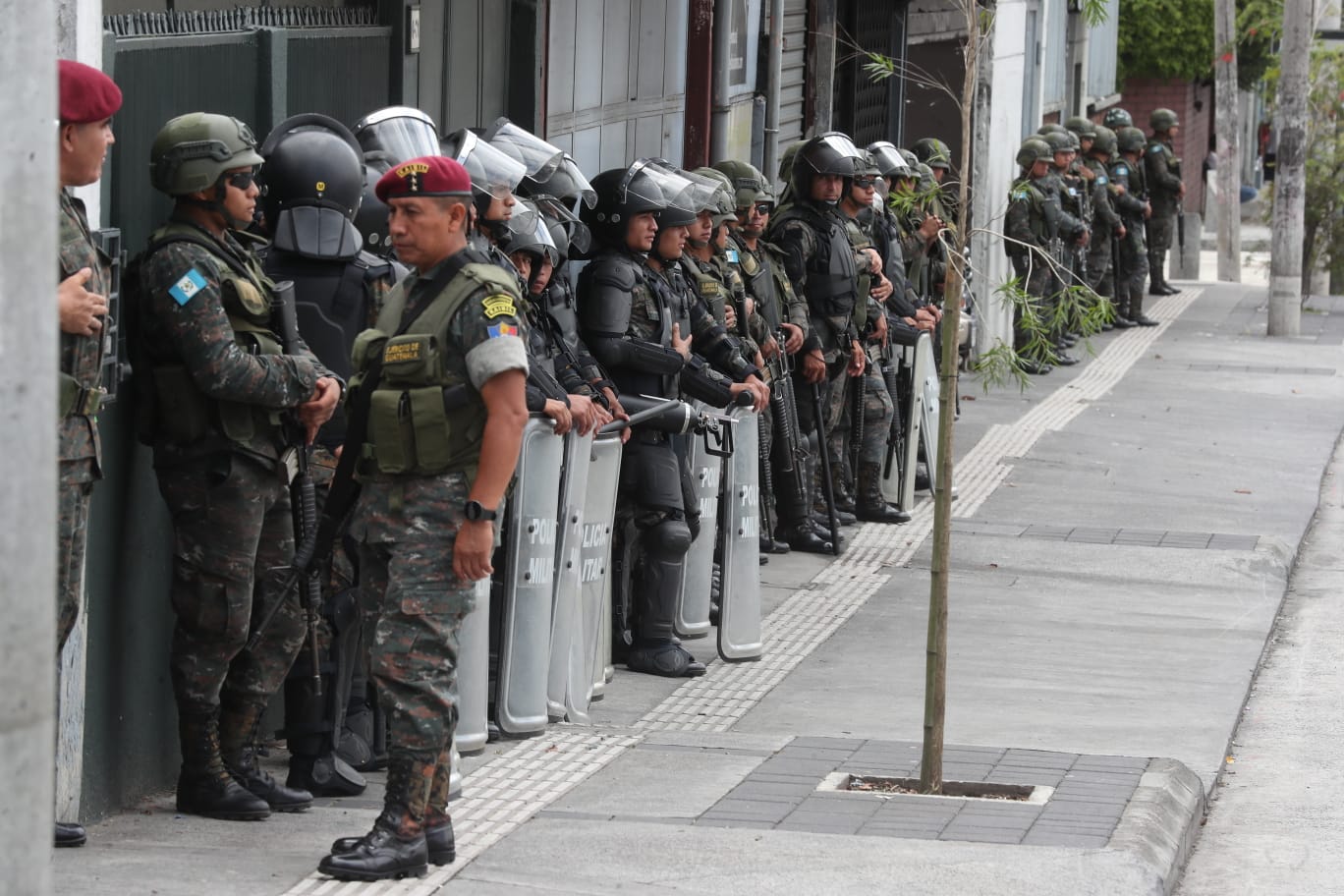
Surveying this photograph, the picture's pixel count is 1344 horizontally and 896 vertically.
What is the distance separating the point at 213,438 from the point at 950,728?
9.89 ft

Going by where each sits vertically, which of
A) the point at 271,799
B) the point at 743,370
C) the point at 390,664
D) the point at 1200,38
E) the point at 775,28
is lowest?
the point at 271,799

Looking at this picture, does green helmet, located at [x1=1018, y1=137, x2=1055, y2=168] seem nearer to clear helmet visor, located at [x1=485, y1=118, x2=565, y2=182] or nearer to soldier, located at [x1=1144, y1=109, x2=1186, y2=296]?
soldier, located at [x1=1144, y1=109, x2=1186, y2=296]

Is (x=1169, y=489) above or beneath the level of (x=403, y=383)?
beneath

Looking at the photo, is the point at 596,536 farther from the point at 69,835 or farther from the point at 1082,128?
the point at 1082,128

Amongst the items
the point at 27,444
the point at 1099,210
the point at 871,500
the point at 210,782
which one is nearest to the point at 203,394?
the point at 210,782

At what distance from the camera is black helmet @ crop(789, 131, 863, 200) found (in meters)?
10.7

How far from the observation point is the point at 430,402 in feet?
17.3

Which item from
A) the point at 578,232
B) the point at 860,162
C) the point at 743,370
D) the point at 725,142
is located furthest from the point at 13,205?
the point at 725,142

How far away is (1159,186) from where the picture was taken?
22.9 metres

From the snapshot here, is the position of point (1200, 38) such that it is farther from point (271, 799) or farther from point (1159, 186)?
point (271, 799)

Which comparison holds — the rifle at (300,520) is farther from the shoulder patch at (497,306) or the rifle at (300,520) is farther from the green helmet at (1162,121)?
the green helmet at (1162,121)

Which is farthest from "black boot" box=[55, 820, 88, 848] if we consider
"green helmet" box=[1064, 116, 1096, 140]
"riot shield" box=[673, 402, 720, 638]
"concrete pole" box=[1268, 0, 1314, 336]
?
"concrete pole" box=[1268, 0, 1314, 336]

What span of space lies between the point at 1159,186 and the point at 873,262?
497 inches

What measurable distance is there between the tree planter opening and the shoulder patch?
206cm
